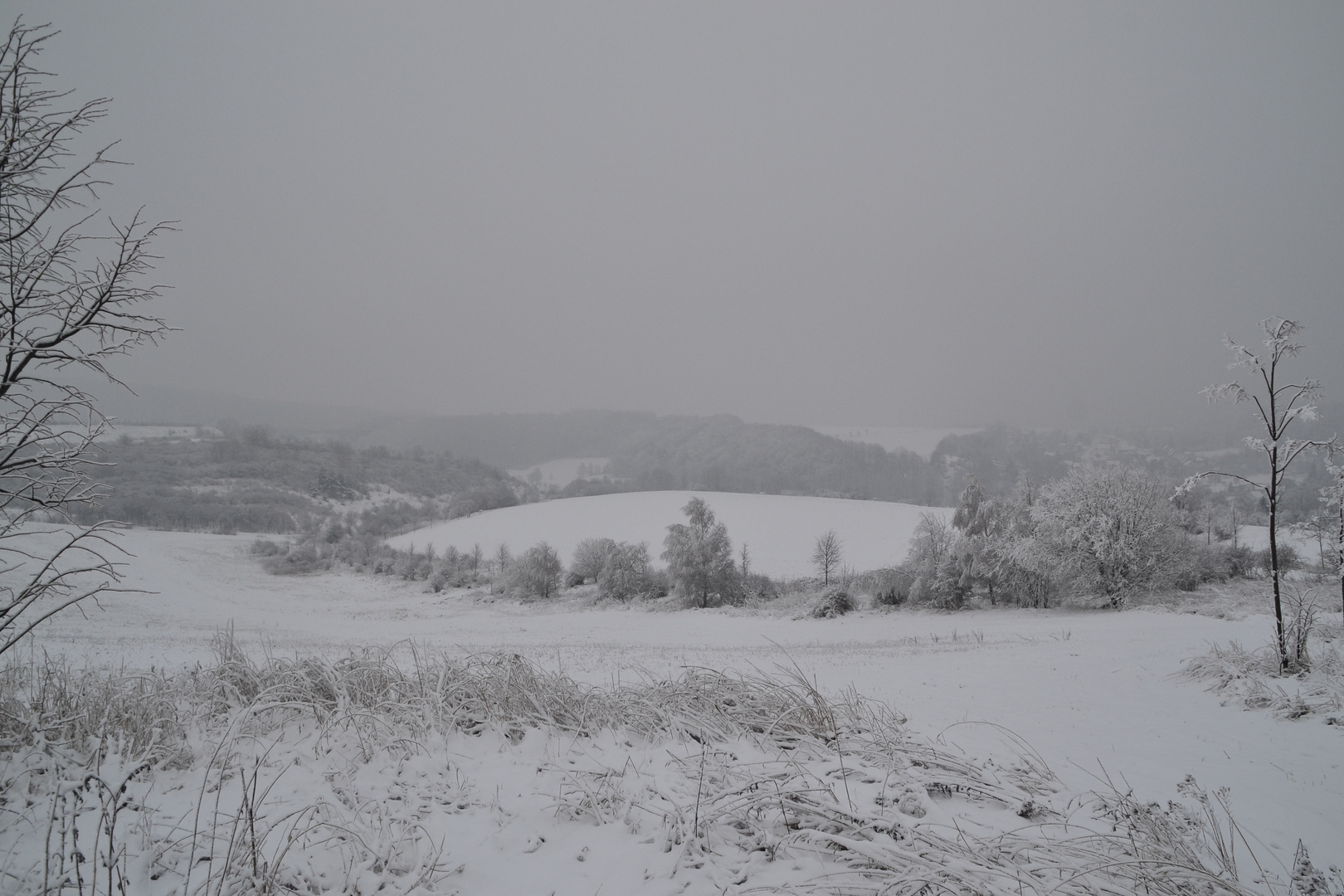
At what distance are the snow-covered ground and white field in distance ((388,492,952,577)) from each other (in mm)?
15371

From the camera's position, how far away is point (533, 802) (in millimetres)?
3514

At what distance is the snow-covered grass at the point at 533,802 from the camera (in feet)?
8.55

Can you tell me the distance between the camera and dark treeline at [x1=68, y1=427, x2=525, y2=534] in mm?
66500

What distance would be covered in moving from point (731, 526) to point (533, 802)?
54.1m

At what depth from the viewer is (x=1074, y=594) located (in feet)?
94.5

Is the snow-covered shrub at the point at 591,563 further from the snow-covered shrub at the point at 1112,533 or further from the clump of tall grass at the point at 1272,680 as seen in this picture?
the clump of tall grass at the point at 1272,680

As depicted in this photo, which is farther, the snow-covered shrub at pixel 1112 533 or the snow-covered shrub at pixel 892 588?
the snow-covered shrub at pixel 892 588

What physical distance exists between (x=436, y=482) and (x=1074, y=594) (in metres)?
93.1

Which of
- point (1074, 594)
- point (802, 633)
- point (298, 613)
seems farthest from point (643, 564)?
point (1074, 594)

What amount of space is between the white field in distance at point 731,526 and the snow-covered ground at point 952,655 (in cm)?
1537

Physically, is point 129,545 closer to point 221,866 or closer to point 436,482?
point 436,482

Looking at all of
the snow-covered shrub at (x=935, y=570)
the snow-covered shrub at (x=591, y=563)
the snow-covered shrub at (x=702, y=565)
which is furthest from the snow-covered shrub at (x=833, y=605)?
the snow-covered shrub at (x=591, y=563)

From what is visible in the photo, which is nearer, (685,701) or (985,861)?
(985,861)

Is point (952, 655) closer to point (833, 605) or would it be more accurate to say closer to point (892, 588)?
point (833, 605)
